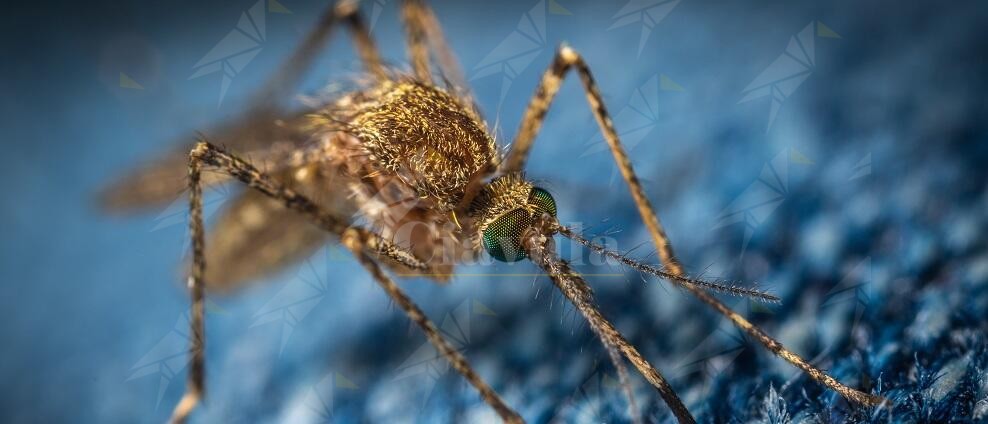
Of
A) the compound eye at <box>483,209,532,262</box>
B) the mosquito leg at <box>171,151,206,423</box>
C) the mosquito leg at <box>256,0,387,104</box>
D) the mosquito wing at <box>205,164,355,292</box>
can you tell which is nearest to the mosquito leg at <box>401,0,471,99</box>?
the mosquito leg at <box>256,0,387,104</box>

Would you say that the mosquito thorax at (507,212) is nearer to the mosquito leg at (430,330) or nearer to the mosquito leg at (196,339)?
the mosquito leg at (430,330)

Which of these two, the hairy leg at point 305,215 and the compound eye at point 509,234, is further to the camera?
the compound eye at point 509,234

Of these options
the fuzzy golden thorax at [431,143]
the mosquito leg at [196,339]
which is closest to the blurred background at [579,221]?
the mosquito leg at [196,339]

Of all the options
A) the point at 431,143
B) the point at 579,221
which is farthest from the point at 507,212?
the point at 431,143

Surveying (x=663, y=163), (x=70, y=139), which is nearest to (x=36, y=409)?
(x=70, y=139)

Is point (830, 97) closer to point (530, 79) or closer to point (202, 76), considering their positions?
point (530, 79)

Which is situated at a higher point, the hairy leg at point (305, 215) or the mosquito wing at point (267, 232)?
the mosquito wing at point (267, 232)

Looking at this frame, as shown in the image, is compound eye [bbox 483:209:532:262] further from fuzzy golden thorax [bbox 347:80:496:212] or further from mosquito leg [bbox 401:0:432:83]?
mosquito leg [bbox 401:0:432:83]
